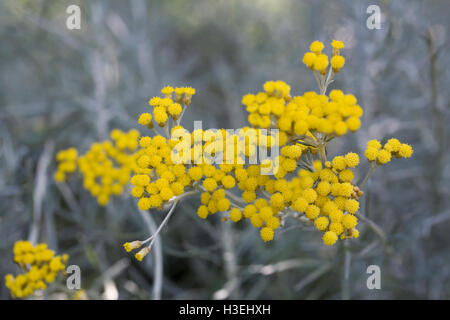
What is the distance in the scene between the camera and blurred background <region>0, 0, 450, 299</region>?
4.60ft

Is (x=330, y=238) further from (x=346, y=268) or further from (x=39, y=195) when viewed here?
Answer: (x=39, y=195)

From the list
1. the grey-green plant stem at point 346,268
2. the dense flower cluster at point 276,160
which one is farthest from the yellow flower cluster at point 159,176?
the grey-green plant stem at point 346,268

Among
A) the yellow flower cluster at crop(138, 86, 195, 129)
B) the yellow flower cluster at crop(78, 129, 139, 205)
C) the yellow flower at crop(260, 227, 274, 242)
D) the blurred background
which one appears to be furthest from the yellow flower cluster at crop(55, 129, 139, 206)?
the yellow flower at crop(260, 227, 274, 242)

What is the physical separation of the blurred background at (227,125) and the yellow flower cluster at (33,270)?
0.10m

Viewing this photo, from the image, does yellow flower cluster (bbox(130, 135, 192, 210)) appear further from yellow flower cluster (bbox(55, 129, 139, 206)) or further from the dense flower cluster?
yellow flower cluster (bbox(55, 129, 139, 206))

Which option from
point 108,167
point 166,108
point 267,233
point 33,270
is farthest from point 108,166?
point 267,233

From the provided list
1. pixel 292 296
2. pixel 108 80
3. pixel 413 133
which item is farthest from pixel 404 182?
pixel 108 80

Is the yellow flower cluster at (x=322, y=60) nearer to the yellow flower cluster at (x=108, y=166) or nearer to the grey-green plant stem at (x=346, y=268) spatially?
the grey-green plant stem at (x=346, y=268)

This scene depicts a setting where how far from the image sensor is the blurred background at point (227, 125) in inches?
55.2

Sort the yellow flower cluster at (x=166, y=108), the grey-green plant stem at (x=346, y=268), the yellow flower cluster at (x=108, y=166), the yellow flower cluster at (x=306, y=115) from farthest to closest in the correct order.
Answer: the yellow flower cluster at (x=108, y=166) → the grey-green plant stem at (x=346, y=268) → the yellow flower cluster at (x=166, y=108) → the yellow flower cluster at (x=306, y=115)

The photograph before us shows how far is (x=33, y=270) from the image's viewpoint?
3.55ft

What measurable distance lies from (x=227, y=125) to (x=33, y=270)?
4.95ft

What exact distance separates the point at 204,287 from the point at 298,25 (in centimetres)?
178

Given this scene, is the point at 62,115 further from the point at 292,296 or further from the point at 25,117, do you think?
the point at 292,296
